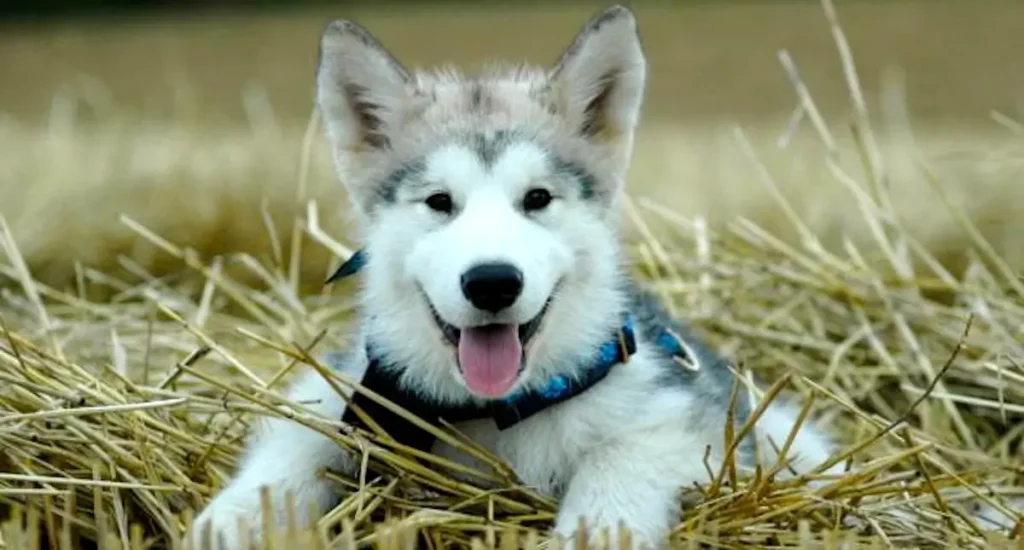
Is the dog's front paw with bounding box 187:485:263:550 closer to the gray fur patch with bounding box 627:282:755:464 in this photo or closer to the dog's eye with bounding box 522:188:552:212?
the dog's eye with bounding box 522:188:552:212

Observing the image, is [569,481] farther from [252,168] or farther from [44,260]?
[252,168]

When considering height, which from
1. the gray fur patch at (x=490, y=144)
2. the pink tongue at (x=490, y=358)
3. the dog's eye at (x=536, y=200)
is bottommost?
the pink tongue at (x=490, y=358)

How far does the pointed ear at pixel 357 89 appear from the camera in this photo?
3186mm

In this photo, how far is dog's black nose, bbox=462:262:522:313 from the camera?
2725 millimetres

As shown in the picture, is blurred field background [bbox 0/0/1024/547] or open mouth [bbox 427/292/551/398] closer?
open mouth [bbox 427/292/551/398]

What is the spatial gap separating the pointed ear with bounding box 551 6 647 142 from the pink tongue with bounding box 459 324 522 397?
22.7 inches

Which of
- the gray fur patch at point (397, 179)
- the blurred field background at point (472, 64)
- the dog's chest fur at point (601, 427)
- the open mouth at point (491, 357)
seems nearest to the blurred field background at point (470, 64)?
the blurred field background at point (472, 64)

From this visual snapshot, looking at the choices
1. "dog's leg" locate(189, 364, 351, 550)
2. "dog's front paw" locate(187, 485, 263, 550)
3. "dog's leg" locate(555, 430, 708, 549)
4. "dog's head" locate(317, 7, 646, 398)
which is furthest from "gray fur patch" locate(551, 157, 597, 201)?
"dog's front paw" locate(187, 485, 263, 550)

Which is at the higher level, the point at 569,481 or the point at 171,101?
the point at 569,481

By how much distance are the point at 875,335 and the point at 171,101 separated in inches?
272

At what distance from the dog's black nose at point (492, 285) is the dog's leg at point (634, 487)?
397mm

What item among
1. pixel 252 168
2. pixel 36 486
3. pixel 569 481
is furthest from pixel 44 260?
pixel 569 481

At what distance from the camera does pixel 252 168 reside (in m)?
6.81

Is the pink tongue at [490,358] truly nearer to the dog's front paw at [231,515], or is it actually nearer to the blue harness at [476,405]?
the blue harness at [476,405]
